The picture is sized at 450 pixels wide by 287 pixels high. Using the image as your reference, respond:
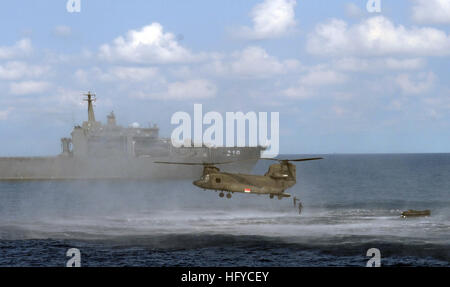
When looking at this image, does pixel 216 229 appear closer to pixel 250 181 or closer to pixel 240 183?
pixel 250 181

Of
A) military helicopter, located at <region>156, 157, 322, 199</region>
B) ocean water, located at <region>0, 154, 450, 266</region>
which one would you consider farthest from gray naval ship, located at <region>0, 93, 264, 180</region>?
military helicopter, located at <region>156, 157, 322, 199</region>

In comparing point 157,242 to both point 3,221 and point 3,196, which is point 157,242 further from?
point 3,196

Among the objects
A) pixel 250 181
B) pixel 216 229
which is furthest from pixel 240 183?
pixel 216 229

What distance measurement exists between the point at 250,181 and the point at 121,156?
73766 millimetres

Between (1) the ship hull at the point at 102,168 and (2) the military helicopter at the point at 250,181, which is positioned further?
(1) the ship hull at the point at 102,168

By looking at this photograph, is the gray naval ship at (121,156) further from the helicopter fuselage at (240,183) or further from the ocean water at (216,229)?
the helicopter fuselage at (240,183)

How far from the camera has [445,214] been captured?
69.0 metres

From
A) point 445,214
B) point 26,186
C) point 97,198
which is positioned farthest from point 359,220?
point 26,186

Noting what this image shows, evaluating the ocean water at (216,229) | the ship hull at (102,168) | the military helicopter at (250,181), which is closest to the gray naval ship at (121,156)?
the ship hull at (102,168)

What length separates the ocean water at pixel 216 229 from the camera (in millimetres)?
40750

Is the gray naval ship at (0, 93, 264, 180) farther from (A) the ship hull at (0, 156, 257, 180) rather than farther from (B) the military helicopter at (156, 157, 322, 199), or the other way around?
(B) the military helicopter at (156, 157, 322, 199)

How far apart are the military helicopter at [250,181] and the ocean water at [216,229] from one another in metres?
6.50

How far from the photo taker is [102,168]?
4301 inches
